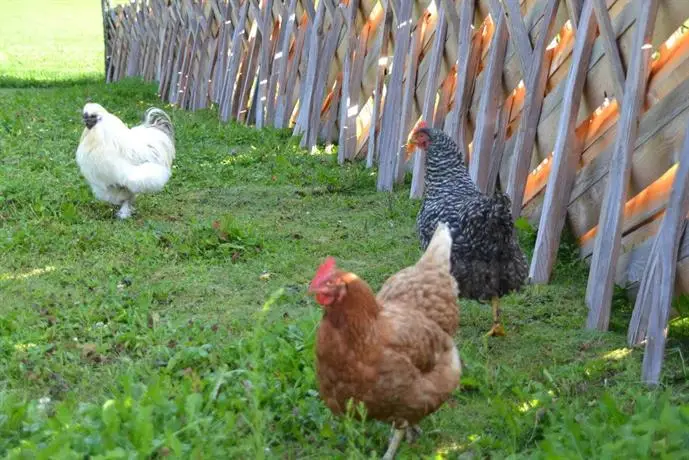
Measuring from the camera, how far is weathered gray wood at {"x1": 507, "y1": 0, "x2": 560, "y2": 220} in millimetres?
5922

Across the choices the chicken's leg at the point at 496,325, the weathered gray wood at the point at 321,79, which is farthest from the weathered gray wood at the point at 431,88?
the chicken's leg at the point at 496,325

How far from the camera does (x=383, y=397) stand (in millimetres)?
3543

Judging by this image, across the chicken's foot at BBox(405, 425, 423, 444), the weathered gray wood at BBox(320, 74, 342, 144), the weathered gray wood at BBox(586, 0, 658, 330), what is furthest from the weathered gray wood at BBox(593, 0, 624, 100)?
the weathered gray wood at BBox(320, 74, 342, 144)

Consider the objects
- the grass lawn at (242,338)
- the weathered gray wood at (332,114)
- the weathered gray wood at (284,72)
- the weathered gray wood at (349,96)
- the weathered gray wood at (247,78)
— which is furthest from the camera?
the weathered gray wood at (247,78)

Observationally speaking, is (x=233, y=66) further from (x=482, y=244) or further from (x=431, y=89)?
(x=482, y=244)

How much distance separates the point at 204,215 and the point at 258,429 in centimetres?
505

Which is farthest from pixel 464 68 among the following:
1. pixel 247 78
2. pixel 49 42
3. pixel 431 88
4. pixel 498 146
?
pixel 49 42

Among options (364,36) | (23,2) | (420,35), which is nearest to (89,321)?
(420,35)

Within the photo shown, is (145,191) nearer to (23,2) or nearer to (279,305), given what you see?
(279,305)

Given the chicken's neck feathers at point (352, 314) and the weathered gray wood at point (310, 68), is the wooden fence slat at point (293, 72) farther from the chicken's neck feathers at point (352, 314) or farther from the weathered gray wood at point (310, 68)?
the chicken's neck feathers at point (352, 314)

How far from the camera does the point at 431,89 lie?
7.75m

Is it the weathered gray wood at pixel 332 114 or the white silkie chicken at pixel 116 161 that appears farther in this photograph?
the weathered gray wood at pixel 332 114

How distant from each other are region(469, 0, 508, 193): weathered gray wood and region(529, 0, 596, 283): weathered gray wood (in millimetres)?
1022

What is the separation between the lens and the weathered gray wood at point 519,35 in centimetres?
611
